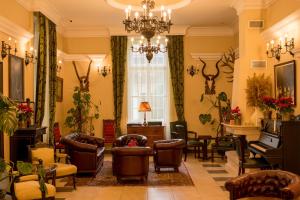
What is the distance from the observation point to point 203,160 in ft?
33.3

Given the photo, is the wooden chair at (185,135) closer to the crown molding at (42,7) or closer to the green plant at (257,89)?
the green plant at (257,89)

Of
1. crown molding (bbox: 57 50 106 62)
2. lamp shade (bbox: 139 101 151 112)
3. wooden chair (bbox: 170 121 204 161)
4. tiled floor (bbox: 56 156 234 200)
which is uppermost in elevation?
crown molding (bbox: 57 50 106 62)

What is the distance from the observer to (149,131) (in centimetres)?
1095

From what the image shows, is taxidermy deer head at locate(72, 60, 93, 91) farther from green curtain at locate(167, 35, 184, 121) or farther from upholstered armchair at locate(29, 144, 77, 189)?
upholstered armchair at locate(29, 144, 77, 189)

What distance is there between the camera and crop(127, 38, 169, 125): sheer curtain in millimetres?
11789

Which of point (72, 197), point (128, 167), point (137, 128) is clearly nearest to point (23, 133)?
point (72, 197)

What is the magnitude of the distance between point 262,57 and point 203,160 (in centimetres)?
331

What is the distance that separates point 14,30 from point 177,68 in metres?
5.58

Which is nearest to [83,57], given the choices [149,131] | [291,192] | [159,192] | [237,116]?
[149,131]

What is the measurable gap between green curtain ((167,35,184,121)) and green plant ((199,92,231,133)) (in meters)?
0.67

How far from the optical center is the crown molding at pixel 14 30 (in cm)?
679

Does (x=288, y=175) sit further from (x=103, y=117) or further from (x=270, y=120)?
(x=103, y=117)

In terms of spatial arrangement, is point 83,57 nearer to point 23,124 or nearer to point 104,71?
point 104,71

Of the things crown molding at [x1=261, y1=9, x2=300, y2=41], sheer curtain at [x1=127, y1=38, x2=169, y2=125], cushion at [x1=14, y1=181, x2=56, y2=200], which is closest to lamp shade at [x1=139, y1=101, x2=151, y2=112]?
sheer curtain at [x1=127, y1=38, x2=169, y2=125]
